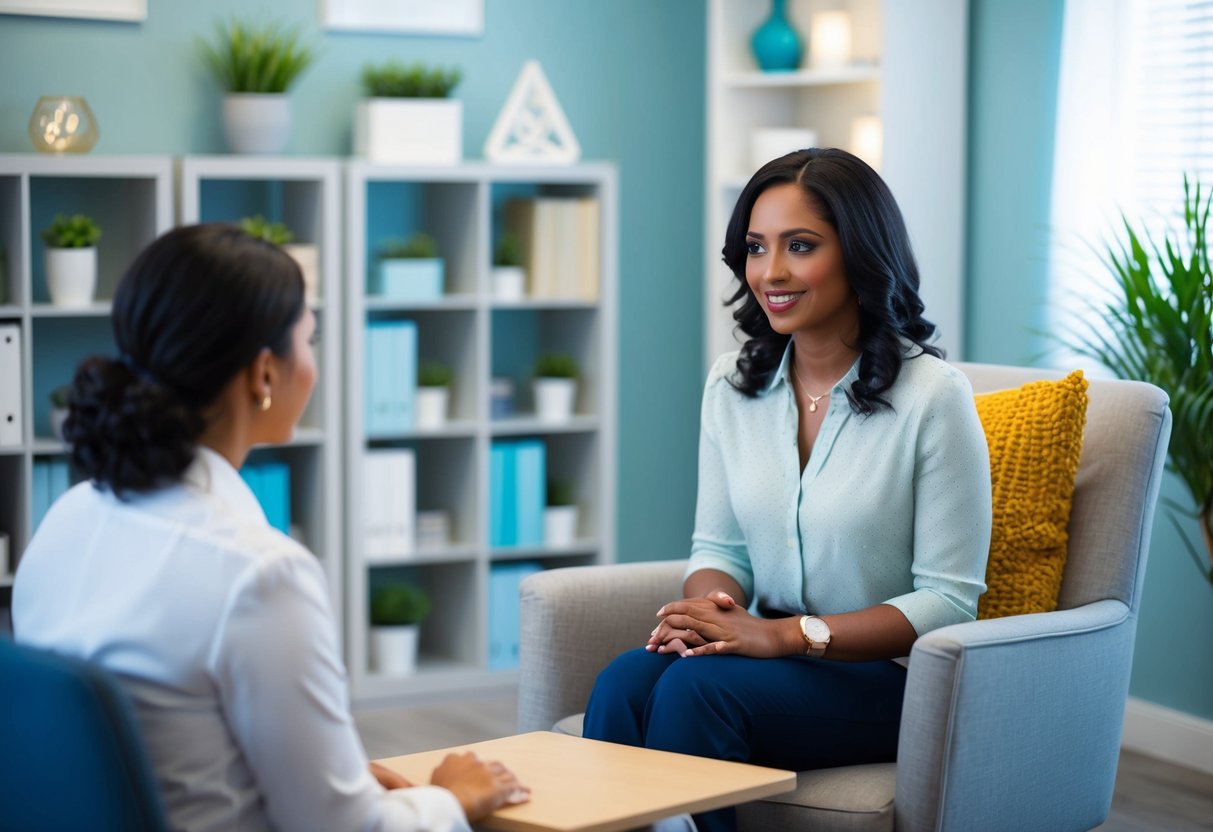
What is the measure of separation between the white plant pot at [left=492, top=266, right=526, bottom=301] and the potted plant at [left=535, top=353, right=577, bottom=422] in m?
0.22

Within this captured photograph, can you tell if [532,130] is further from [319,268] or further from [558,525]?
[558,525]

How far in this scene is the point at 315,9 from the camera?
13.3 feet

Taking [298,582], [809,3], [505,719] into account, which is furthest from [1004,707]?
[809,3]

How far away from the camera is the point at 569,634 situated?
2408 mm

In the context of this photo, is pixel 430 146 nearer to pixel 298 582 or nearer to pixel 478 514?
pixel 478 514

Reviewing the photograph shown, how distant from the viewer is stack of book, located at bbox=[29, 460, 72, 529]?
3.62 metres

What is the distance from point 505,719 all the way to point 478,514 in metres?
0.54

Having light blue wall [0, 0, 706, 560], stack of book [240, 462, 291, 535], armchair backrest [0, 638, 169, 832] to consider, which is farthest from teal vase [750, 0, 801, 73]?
armchair backrest [0, 638, 169, 832]

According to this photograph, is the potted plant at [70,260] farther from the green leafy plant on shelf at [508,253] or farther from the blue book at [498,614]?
the blue book at [498,614]

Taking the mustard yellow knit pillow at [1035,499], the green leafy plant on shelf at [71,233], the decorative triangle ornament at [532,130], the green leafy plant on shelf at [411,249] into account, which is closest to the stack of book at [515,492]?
the green leafy plant on shelf at [411,249]

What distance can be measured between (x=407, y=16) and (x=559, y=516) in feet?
4.66

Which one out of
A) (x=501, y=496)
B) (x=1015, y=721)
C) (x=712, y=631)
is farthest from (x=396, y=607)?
(x=1015, y=721)

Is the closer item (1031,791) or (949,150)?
(1031,791)

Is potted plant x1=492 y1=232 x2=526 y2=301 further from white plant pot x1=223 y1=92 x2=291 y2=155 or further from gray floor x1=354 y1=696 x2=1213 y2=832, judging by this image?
gray floor x1=354 y1=696 x2=1213 y2=832
